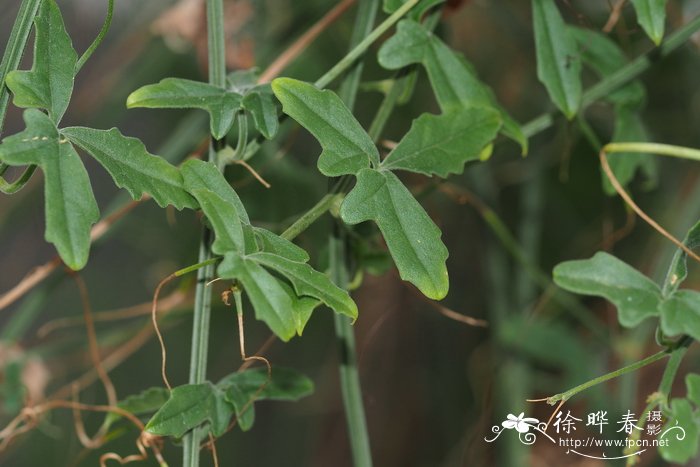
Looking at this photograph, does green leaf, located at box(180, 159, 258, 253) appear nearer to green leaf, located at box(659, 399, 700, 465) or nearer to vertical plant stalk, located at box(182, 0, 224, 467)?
vertical plant stalk, located at box(182, 0, 224, 467)

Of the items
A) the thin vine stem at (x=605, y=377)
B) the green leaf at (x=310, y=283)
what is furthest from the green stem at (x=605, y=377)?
the green leaf at (x=310, y=283)

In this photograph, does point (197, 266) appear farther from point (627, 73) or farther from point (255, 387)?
point (627, 73)

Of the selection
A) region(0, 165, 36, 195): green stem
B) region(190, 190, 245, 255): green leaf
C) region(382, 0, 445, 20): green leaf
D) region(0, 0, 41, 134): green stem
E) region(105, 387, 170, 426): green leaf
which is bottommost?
region(105, 387, 170, 426): green leaf

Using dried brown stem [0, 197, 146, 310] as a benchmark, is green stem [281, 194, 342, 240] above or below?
below

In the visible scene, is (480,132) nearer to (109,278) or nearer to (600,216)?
(600,216)

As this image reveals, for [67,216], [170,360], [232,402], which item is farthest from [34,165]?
[170,360]

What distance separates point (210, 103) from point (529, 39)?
61 centimetres

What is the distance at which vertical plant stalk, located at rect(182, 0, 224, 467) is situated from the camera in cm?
42

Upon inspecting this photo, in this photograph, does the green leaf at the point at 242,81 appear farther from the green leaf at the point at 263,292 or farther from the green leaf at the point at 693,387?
the green leaf at the point at 693,387

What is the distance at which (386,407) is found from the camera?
1.37 meters

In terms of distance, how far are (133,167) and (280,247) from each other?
3.2 inches

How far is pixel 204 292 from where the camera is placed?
0.42 meters

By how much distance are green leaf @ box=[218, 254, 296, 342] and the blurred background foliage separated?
201 millimetres

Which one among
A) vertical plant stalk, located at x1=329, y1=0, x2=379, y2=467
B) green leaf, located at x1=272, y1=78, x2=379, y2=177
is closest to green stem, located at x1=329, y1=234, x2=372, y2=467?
vertical plant stalk, located at x1=329, y1=0, x2=379, y2=467
